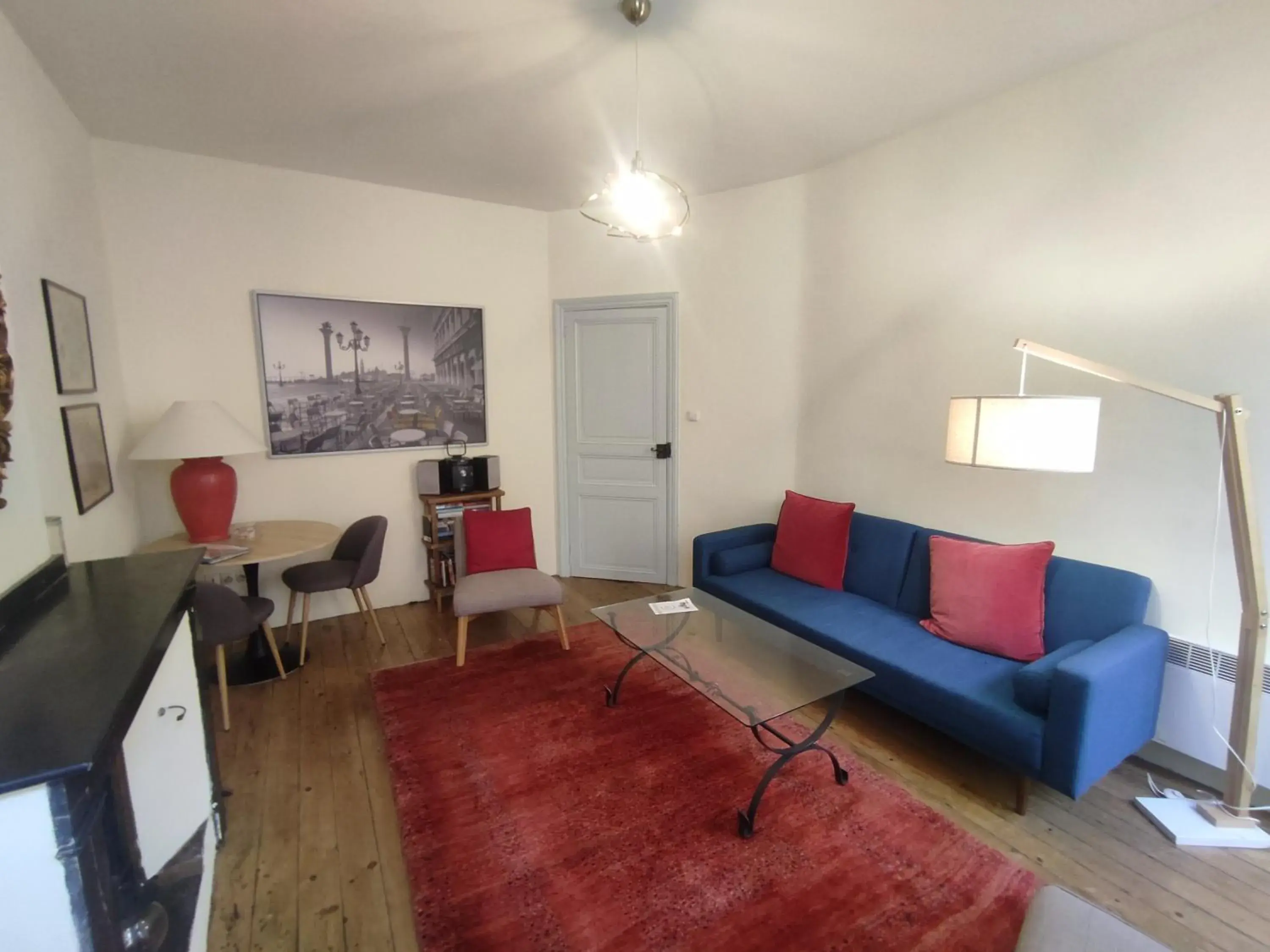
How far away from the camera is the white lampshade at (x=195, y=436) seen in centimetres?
260

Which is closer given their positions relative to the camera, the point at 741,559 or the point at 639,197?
the point at 639,197

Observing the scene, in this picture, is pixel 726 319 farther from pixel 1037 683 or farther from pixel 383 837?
pixel 383 837

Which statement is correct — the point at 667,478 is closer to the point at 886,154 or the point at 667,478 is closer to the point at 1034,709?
the point at 886,154

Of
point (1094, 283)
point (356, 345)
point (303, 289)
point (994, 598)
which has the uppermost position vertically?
point (303, 289)

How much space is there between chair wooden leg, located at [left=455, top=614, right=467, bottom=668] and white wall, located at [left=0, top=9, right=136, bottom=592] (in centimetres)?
150

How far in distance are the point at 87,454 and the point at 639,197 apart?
95.1 inches

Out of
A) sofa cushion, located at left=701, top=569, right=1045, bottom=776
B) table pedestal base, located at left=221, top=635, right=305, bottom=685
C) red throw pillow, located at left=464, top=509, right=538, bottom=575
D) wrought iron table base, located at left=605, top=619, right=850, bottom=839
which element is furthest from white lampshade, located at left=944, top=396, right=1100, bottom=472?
table pedestal base, located at left=221, top=635, right=305, bottom=685

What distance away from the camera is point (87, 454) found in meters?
2.32

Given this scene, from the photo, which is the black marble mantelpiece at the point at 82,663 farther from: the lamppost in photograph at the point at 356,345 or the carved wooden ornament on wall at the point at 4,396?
the lamppost in photograph at the point at 356,345

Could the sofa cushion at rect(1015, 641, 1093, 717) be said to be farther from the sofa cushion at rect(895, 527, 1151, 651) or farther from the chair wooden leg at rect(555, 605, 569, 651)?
the chair wooden leg at rect(555, 605, 569, 651)

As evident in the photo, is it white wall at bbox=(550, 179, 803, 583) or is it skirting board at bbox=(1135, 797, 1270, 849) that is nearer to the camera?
skirting board at bbox=(1135, 797, 1270, 849)

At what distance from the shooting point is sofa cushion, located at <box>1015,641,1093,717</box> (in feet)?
6.39

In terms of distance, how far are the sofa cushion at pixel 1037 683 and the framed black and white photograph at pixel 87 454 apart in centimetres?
351

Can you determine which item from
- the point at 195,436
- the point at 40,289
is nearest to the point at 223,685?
the point at 195,436
